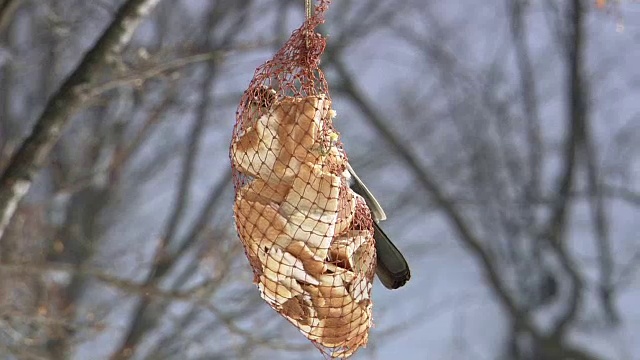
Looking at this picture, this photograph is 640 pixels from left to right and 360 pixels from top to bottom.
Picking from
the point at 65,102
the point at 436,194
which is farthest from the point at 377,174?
the point at 65,102

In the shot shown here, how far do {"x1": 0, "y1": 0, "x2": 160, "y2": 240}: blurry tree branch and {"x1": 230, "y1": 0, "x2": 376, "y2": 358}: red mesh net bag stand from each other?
84 centimetres

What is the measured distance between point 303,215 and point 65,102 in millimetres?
1134

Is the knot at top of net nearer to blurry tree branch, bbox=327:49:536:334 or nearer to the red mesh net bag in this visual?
the red mesh net bag

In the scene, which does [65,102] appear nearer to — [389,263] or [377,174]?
[389,263]

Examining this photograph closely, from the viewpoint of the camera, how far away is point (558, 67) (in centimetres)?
701

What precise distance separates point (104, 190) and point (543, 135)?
3.11 metres

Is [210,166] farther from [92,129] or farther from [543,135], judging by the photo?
[543,135]

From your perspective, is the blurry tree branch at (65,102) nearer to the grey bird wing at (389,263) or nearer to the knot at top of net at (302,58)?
the knot at top of net at (302,58)

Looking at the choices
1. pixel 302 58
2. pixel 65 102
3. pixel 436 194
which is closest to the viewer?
pixel 302 58

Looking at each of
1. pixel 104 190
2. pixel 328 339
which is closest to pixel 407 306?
pixel 104 190

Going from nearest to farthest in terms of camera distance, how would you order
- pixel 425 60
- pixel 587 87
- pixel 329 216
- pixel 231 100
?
pixel 329 216 → pixel 231 100 → pixel 587 87 → pixel 425 60

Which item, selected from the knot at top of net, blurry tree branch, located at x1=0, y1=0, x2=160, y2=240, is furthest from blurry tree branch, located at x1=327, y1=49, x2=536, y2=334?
the knot at top of net

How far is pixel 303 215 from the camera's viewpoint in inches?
69.1

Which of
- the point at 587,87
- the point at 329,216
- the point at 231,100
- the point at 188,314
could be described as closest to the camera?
the point at 329,216
